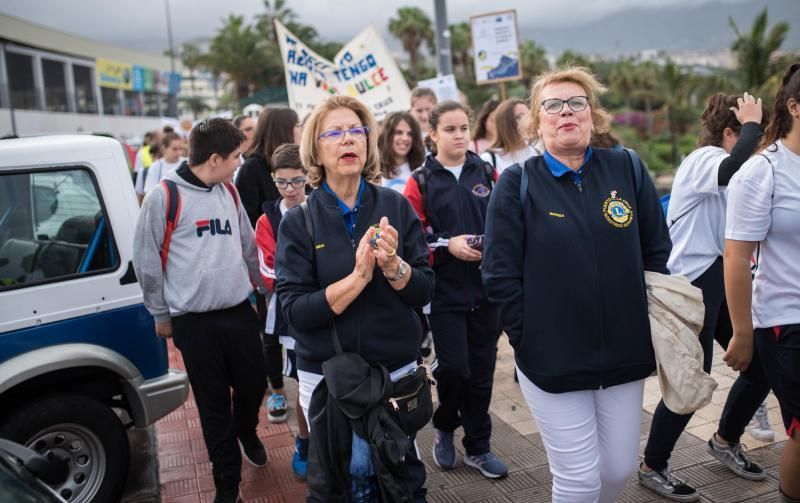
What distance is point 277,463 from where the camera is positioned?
4316mm

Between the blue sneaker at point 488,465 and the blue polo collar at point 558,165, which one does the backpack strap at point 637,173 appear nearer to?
the blue polo collar at point 558,165

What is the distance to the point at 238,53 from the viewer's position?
4981 centimetres

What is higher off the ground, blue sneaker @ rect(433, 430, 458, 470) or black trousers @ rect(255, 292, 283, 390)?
black trousers @ rect(255, 292, 283, 390)

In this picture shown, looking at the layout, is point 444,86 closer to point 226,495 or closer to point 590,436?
point 226,495

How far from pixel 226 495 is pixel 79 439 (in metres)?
0.85

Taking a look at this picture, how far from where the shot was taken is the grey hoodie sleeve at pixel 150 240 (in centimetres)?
345

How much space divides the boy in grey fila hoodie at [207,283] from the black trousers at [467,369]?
1.07 m

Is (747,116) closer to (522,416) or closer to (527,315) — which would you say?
(527,315)

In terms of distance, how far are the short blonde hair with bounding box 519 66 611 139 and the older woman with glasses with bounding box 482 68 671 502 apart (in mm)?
15

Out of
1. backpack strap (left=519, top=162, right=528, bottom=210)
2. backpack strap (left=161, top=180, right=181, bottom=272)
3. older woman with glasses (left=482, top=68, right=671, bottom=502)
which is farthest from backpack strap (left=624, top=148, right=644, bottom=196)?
backpack strap (left=161, top=180, right=181, bottom=272)

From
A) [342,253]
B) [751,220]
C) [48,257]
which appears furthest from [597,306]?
[48,257]

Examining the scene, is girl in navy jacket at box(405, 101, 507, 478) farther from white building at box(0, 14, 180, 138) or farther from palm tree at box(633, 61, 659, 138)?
palm tree at box(633, 61, 659, 138)

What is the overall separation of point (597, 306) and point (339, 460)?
1.13 metres

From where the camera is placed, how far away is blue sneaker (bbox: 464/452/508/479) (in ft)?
12.7
